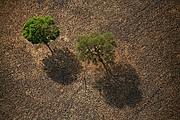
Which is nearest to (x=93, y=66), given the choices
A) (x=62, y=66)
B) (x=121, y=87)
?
(x=62, y=66)

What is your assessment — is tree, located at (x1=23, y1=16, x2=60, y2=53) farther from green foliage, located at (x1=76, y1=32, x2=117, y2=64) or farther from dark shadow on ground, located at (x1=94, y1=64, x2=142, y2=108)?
dark shadow on ground, located at (x1=94, y1=64, x2=142, y2=108)

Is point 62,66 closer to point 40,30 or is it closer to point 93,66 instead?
point 93,66

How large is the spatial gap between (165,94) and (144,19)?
19.8 feet

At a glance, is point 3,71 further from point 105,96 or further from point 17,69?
point 105,96

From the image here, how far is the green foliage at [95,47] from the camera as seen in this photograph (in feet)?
57.5

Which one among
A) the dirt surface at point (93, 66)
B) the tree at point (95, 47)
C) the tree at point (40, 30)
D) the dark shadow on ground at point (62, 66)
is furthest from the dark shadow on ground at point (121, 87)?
the tree at point (40, 30)

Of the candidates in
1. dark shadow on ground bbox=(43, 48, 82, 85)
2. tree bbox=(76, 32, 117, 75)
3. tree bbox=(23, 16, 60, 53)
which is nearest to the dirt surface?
dark shadow on ground bbox=(43, 48, 82, 85)

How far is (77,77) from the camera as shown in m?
18.9

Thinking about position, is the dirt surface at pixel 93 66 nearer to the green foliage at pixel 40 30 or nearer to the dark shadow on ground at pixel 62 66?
the dark shadow on ground at pixel 62 66

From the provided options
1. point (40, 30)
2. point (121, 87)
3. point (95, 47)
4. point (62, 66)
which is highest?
point (40, 30)

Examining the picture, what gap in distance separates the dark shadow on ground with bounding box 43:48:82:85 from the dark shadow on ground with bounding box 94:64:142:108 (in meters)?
1.95

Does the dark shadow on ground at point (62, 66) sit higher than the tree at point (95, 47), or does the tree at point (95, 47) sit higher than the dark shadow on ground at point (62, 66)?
the tree at point (95, 47)

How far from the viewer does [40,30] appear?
701 inches

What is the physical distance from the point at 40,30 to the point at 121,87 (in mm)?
6934
